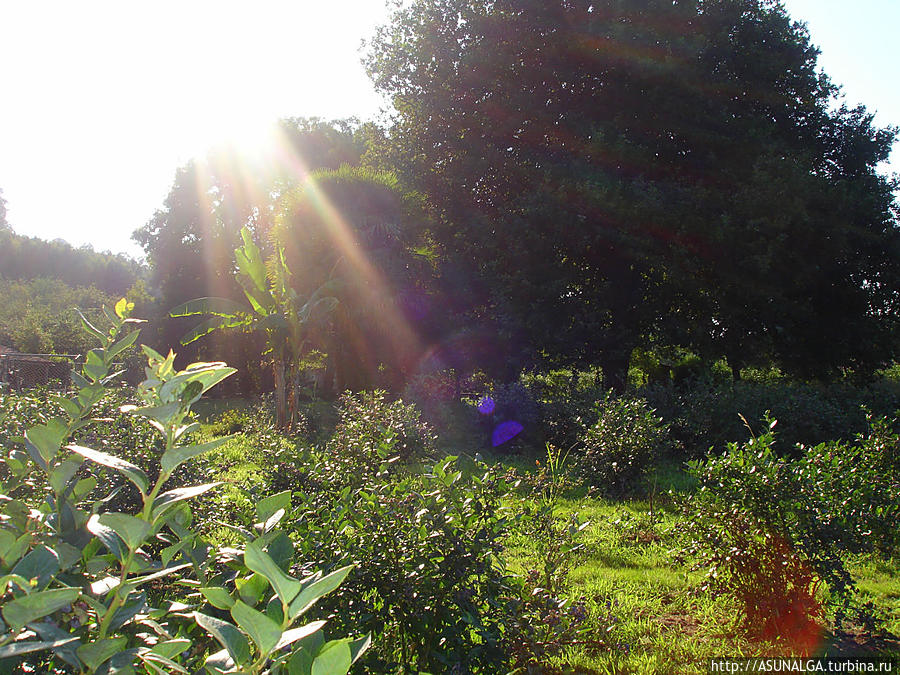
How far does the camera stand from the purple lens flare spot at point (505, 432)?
423 inches

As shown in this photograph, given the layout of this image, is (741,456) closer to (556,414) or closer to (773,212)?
(556,414)

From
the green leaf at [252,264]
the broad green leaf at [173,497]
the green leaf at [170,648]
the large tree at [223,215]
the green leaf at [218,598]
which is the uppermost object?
the large tree at [223,215]

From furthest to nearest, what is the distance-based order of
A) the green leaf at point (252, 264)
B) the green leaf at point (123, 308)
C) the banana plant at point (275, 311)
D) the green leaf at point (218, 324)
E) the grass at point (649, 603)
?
the green leaf at point (218, 324), the banana plant at point (275, 311), the green leaf at point (252, 264), the grass at point (649, 603), the green leaf at point (123, 308)

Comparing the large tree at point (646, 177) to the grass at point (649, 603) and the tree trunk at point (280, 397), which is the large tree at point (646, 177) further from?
the grass at point (649, 603)

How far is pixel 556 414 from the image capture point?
411 inches

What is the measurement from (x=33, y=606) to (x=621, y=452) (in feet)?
23.4

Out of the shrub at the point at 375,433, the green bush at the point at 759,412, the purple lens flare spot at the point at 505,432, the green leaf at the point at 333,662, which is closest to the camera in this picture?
the green leaf at the point at 333,662

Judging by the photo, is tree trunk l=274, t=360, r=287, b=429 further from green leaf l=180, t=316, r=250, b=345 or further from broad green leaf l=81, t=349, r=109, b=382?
broad green leaf l=81, t=349, r=109, b=382

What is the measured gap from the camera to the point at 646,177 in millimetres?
14930

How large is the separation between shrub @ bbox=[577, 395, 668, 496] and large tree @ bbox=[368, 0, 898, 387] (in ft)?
23.1

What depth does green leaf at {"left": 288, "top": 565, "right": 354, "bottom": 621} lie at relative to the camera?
67 centimetres

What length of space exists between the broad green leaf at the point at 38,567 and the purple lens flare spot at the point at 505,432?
1003 centimetres

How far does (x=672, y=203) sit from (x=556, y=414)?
6.19 meters

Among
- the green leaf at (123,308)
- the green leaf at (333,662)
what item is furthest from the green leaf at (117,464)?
the green leaf at (123,308)
